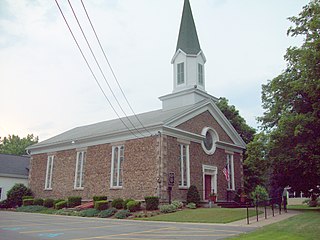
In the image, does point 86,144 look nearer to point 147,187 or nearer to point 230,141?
point 147,187

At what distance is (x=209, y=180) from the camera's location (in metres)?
25.9

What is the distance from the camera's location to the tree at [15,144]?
193ft

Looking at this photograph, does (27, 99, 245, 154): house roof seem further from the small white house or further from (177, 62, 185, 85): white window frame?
the small white house

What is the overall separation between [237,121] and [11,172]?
24332 mm

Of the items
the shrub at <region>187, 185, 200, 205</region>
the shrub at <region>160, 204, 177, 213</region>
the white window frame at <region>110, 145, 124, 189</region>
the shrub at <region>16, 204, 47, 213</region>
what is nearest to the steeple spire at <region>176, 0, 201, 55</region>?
the white window frame at <region>110, 145, 124, 189</region>

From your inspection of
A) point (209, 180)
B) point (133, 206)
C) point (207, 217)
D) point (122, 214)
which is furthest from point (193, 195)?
point (207, 217)

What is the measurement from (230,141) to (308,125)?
419 inches

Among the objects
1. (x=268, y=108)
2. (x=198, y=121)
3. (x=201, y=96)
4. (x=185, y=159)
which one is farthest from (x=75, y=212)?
(x=268, y=108)

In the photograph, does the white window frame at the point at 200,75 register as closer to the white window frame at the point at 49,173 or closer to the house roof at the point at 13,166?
the white window frame at the point at 49,173

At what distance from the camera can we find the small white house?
3444 cm

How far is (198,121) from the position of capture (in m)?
25.7

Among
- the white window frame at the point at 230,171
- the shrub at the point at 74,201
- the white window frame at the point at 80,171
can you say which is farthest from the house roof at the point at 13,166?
the white window frame at the point at 230,171

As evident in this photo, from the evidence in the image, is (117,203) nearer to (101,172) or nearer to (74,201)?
(101,172)

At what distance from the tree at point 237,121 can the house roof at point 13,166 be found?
22476 mm
